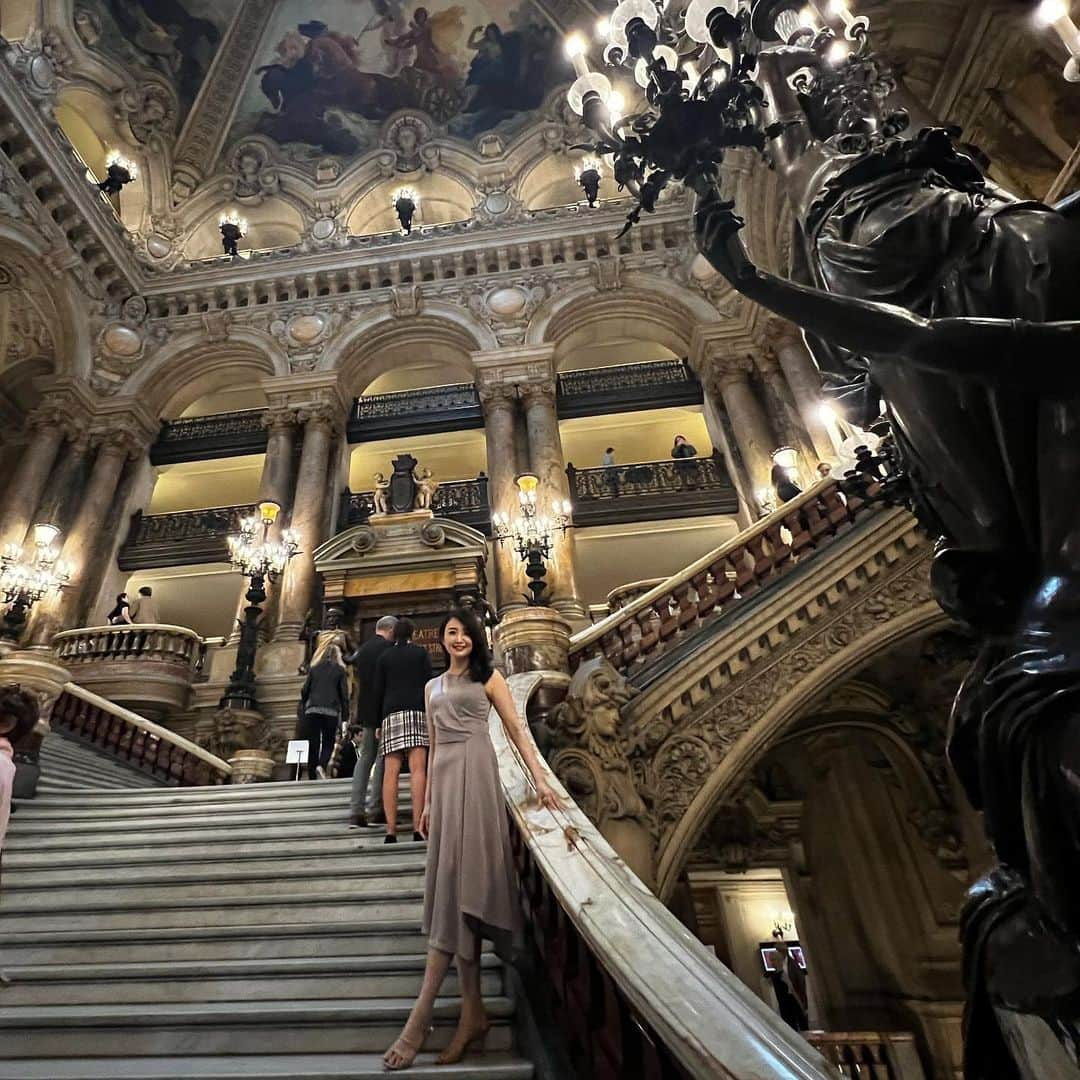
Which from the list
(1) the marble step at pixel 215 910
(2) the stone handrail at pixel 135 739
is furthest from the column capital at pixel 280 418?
(1) the marble step at pixel 215 910

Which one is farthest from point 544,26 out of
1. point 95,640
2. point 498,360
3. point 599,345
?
point 95,640

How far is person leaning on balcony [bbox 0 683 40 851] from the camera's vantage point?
3096 millimetres

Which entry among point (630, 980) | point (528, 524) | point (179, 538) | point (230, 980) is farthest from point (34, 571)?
point (630, 980)

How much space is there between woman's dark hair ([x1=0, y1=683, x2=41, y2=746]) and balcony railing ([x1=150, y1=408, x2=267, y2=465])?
11.8 metres

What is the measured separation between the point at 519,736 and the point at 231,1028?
1.52 m

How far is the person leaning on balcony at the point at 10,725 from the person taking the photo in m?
3.10

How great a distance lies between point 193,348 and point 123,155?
5619mm

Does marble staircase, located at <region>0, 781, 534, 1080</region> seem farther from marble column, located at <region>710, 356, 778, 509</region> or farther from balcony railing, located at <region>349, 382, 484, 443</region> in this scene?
balcony railing, located at <region>349, 382, 484, 443</region>

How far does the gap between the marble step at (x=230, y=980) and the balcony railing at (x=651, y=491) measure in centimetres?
989

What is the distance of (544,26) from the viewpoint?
58.5ft

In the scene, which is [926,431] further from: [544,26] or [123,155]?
[544,26]

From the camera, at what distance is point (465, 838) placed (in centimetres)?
225

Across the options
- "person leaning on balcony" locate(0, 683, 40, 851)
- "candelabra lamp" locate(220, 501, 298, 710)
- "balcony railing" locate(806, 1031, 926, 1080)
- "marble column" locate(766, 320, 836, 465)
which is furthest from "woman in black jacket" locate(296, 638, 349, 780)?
"marble column" locate(766, 320, 836, 465)

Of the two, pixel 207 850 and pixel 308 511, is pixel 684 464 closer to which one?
pixel 308 511
